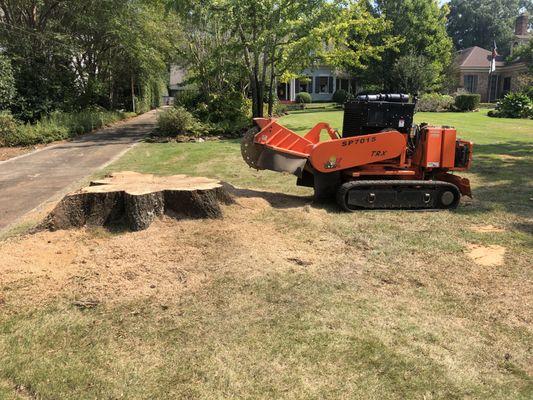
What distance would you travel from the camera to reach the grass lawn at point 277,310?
3004mm

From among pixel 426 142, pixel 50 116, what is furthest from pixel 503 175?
pixel 50 116

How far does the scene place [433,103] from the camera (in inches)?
1350

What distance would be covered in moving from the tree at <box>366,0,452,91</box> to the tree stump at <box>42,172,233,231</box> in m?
36.9

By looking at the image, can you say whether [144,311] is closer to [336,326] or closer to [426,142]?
[336,326]

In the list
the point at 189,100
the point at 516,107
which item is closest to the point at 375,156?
the point at 189,100

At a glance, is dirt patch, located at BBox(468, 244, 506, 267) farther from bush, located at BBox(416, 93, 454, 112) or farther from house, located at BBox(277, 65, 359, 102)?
house, located at BBox(277, 65, 359, 102)

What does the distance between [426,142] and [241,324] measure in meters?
4.48

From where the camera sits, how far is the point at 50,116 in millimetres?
18359

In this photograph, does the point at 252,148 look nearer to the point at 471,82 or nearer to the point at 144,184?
the point at 144,184

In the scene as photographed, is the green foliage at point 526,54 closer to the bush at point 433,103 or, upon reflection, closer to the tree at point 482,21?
the bush at point 433,103

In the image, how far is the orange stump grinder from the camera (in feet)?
21.9

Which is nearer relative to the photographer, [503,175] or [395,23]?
[503,175]

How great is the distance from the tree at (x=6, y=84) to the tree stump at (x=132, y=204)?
42.4ft

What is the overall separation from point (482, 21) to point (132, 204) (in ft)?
303
